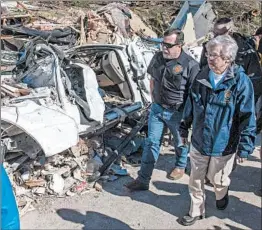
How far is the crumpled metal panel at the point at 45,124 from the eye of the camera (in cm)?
422

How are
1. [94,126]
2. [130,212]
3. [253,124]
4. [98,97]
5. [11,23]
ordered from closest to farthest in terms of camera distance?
[253,124], [130,212], [94,126], [98,97], [11,23]

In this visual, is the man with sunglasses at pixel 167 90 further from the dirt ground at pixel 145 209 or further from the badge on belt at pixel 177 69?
the dirt ground at pixel 145 209

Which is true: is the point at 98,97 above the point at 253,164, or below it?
above

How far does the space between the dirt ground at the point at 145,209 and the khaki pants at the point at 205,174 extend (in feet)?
0.67

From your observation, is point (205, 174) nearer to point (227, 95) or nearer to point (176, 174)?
point (227, 95)

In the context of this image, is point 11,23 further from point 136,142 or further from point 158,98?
point 158,98

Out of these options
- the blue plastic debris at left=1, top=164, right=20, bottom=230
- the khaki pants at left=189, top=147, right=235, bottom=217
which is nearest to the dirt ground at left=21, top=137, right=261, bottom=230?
the khaki pants at left=189, top=147, right=235, bottom=217

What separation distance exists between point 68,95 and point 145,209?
1.87 metres

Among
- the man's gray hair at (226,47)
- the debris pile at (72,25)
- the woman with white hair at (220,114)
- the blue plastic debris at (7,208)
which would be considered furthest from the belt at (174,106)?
the debris pile at (72,25)

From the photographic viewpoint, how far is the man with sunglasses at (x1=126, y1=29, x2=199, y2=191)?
14.0 feet

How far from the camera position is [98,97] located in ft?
18.4

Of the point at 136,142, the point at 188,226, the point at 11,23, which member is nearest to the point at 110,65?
the point at 136,142

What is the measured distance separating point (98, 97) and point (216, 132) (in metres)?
2.42

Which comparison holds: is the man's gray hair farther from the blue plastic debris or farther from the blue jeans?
the blue plastic debris
